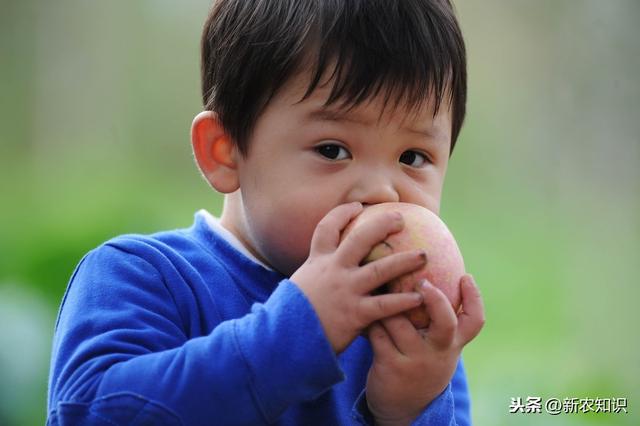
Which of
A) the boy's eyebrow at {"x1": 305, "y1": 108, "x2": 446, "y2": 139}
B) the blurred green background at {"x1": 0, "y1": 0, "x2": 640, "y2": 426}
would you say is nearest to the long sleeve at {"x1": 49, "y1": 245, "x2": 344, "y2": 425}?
the boy's eyebrow at {"x1": 305, "y1": 108, "x2": 446, "y2": 139}

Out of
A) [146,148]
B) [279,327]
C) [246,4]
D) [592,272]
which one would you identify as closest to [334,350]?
[279,327]

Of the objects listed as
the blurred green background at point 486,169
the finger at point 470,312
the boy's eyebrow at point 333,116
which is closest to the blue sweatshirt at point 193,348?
the finger at point 470,312

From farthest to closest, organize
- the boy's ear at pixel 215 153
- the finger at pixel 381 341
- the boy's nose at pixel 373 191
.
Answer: the boy's ear at pixel 215 153
the boy's nose at pixel 373 191
the finger at pixel 381 341

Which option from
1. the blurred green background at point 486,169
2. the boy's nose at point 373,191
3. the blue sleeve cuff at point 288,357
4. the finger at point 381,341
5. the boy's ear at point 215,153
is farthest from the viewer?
the blurred green background at point 486,169

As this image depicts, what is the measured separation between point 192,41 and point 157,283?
426cm

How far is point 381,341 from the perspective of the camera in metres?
1.47

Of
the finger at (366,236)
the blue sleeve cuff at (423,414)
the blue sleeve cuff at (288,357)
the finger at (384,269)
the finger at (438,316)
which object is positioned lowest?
the blue sleeve cuff at (423,414)

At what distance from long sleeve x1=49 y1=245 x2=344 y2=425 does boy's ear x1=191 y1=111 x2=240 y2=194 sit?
1.36ft

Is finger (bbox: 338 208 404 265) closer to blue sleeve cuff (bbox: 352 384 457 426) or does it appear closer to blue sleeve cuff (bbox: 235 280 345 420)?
blue sleeve cuff (bbox: 235 280 345 420)

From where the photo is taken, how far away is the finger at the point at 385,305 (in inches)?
54.9

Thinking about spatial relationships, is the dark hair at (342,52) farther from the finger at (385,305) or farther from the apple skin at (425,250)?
the finger at (385,305)

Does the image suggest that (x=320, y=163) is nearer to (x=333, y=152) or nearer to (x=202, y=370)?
(x=333, y=152)

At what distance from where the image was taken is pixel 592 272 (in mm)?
4336

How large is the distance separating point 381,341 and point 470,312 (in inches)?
6.0
